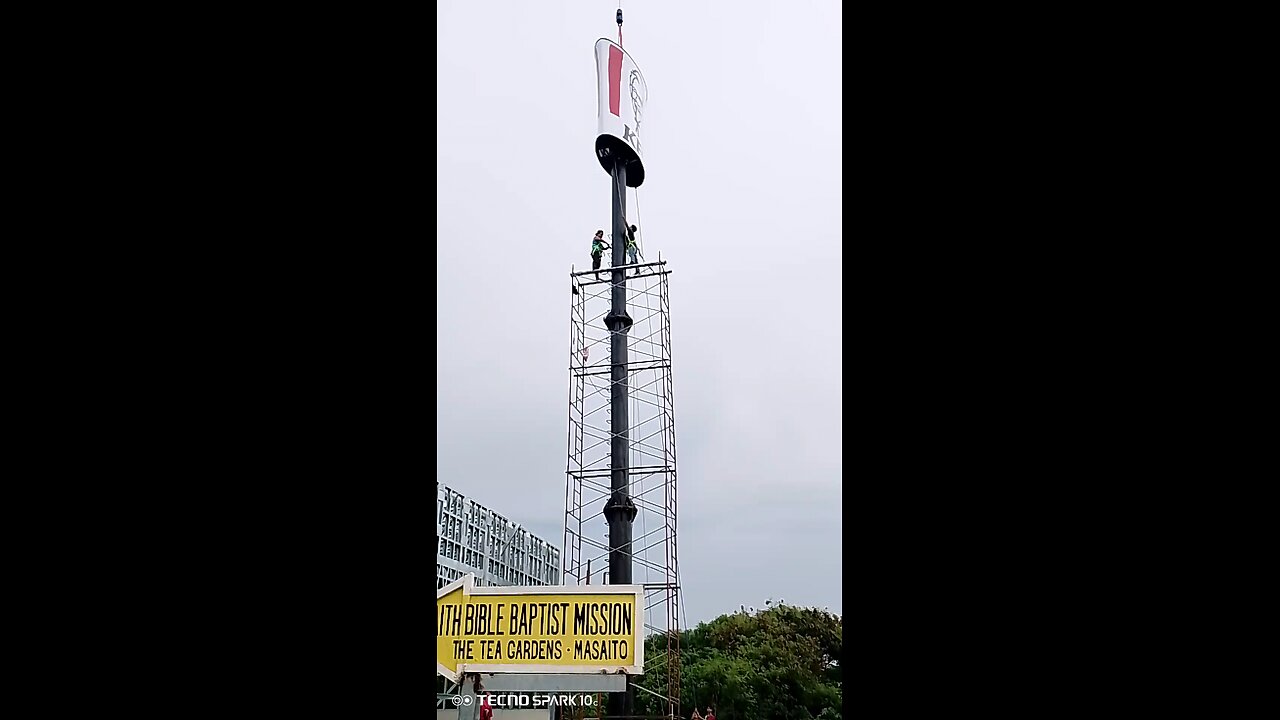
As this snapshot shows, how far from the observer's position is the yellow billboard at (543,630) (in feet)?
15.0

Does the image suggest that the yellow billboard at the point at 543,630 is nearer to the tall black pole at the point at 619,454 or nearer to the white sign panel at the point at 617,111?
the tall black pole at the point at 619,454

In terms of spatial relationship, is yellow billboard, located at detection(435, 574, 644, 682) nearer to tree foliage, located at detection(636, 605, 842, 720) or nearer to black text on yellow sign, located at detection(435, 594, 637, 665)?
black text on yellow sign, located at detection(435, 594, 637, 665)

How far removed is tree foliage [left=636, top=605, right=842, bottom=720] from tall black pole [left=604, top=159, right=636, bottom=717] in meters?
1.78

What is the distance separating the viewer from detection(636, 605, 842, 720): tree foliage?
7062 mm

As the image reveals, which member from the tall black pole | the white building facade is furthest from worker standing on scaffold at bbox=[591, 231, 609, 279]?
the white building facade

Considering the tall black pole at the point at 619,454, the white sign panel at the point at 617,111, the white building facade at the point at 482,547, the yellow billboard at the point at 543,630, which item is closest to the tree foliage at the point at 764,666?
the white building facade at the point at 482,547

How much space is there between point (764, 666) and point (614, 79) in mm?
4302

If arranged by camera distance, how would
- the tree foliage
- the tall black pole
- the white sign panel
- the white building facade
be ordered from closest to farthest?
the white building facade
the tall black pole
the white sign panel
the tree foliage

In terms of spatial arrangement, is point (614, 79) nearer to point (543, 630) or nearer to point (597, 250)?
point (597, 250)

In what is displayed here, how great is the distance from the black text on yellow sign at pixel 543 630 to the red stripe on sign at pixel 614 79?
3.28 metres
